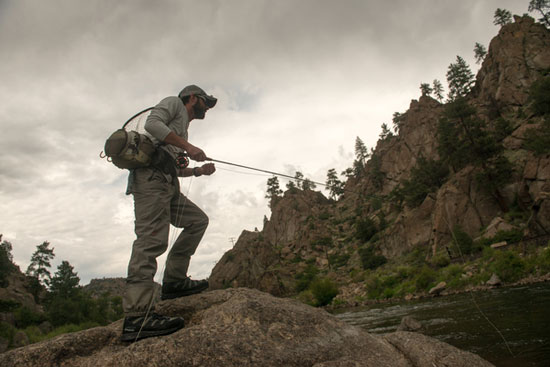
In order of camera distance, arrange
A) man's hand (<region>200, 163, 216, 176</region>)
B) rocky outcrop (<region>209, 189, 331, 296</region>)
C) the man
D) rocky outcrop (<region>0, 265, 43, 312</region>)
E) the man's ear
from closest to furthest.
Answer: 1. the man
2. the man's ear
3. man's hand (<region>200, 163, 216, 176</region>)
4. rocky outcrop (<region>0, 265, 43, 312</region>)
5. rocky outcrop (<region>209, 189, 331, 296</region>)

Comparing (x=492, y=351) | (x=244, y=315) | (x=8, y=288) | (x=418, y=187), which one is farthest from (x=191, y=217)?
(x=8, y=288)

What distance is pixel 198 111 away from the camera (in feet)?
16.4

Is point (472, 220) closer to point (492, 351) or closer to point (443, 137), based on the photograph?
point (443, 137)

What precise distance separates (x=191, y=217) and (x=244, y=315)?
1838mm

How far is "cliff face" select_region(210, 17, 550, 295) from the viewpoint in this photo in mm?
35000

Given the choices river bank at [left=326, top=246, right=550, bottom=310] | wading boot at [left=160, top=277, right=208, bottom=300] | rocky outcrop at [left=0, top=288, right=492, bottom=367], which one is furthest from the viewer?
river bank at [left=326, top=246, right=550, bottom=310]

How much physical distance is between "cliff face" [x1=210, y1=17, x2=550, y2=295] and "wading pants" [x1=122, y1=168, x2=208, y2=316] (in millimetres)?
17836

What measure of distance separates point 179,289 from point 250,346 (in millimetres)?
1975

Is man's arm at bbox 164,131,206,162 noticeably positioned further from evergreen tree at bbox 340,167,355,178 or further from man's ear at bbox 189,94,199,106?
evergreen tree at bbox 340,167,355,178

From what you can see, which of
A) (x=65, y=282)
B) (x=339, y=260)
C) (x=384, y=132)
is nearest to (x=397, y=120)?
(x=384, y=132)

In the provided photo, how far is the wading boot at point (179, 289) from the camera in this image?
14.6 feet

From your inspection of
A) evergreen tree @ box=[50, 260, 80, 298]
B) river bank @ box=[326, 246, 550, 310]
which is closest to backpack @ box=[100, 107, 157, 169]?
river bank @ box=[326, 246, 550, 310]

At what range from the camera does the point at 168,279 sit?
4.46 meters

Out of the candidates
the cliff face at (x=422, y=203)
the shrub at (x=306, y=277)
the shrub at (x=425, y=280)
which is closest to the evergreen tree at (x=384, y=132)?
the cliff face at (x=422, y=203)
